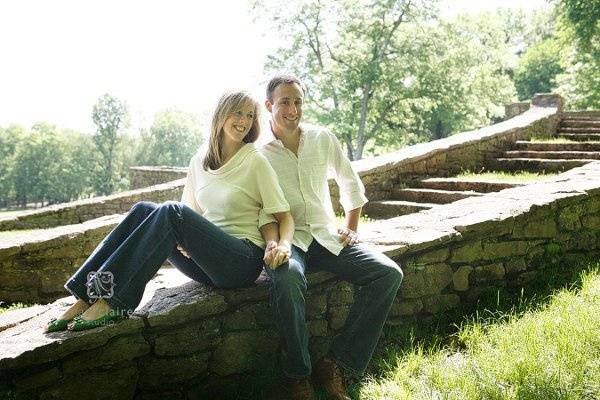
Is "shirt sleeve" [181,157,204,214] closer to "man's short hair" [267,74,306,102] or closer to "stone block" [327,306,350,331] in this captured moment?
"man's short hair" [267,74,306,102]

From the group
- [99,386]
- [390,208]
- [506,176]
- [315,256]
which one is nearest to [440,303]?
[315,256]

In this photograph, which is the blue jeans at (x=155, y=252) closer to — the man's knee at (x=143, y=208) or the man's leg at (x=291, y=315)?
the man's knee at (x=143, y=208)

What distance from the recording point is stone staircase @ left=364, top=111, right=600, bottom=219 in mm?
6117

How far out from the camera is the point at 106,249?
2.25 m

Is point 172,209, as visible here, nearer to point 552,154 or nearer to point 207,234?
point 207,234

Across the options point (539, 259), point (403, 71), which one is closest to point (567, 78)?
point (403, 71)

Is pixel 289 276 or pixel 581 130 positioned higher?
pixel 581 130

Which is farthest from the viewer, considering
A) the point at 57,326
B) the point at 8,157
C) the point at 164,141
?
the point at 164,141

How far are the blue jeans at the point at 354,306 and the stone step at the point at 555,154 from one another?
6.03 meters

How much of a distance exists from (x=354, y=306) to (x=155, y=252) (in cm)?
115

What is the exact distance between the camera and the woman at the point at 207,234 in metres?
2.17

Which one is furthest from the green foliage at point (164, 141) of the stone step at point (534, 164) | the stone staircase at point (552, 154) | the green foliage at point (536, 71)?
the stone step at point (534, 164)

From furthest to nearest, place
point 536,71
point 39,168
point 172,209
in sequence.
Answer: point 39,168
point 536,71
point 172,209

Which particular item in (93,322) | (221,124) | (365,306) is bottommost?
(365,306)
